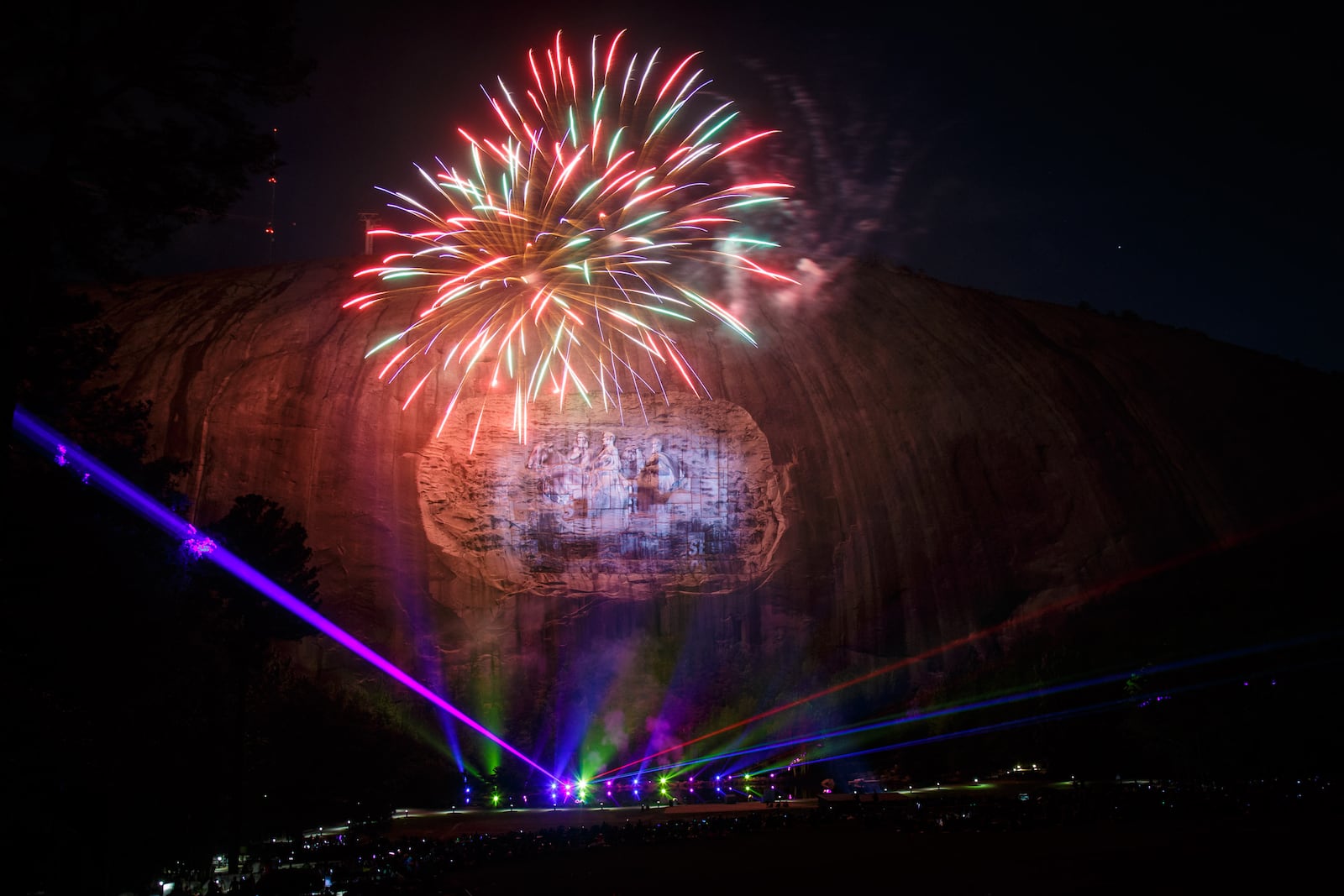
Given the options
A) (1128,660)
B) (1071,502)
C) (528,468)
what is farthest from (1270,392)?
(528,468)

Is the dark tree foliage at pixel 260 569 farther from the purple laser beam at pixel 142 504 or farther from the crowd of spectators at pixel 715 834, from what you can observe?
the crowd of spectators at pixel 715 834

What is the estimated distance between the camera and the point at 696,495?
24.2 m

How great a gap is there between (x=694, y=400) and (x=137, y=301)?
16.7 meters

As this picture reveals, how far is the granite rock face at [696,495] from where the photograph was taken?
23.0 m

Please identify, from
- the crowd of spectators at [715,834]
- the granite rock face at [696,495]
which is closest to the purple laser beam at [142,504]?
the crowd of spectators at [715,834]

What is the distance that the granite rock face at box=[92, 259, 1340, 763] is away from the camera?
23.0 metres

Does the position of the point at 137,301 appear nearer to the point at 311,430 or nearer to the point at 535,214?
the point at 311,430

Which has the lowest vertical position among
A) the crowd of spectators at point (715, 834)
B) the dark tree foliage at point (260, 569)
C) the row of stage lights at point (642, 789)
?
the row of stage lights at point (642, 789)

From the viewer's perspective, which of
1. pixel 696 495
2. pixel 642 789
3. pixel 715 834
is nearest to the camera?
pixel 715 834

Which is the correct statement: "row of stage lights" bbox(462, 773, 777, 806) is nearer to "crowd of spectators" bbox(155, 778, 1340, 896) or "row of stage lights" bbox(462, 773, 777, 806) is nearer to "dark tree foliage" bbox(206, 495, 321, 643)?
"crowd of spectators" bbox(155, 778, 1340, 896)

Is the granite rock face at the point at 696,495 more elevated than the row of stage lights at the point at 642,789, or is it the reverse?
the granite rock face at the point at 696,495

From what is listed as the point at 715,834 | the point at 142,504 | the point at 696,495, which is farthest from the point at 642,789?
the point at 142,504

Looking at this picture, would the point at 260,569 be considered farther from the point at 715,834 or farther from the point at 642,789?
the point at 642,789

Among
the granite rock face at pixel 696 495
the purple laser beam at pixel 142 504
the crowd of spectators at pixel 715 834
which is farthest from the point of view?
the granite rock face at pixel 696 495
